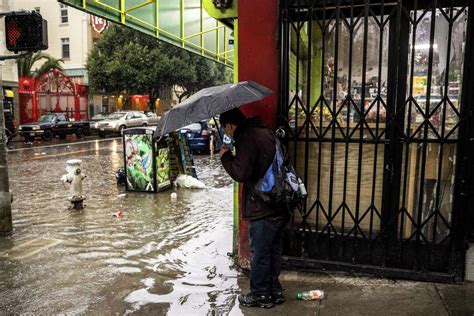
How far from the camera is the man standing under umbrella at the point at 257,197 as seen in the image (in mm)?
3668

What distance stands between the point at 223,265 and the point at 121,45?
1208 inches

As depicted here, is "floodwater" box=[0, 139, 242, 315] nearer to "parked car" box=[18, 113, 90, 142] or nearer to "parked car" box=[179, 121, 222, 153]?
"parked car" box=[179, 121, 222, 153]

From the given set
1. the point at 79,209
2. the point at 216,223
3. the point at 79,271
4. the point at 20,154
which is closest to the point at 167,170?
the point at 79,209

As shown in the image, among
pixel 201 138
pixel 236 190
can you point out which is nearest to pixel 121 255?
pixel 236 190

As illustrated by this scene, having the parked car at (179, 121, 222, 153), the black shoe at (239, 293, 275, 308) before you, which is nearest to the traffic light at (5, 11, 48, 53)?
the black shoe at (239, 293, 275, 308)

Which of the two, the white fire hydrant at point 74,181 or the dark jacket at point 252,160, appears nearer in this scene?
the dark jacket at point 252,160

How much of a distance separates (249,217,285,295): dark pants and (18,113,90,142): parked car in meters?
21.9

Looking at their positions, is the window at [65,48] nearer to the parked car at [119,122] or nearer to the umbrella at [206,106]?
the parked car at [119,122]

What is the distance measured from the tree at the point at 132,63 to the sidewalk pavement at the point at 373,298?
2892 cm

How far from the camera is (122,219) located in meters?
7.20

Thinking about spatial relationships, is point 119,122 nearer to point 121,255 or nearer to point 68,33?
point 68,33

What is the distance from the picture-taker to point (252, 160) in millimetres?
3650

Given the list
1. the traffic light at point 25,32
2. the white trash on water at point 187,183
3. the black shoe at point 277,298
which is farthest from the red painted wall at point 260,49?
the white trash on water at point 187,183

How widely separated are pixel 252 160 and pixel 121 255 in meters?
2.73
